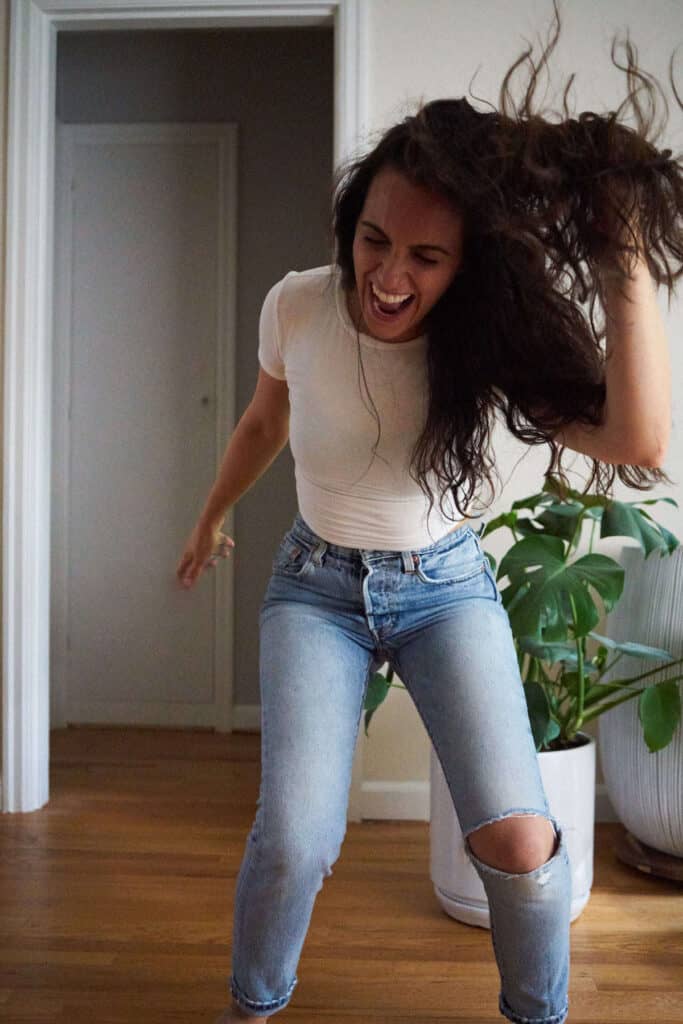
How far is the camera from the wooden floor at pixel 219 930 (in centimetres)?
183

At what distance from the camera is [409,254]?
126 centimetres

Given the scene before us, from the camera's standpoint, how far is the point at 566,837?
2199 mm

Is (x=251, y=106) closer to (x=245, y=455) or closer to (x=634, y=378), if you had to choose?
(x=245, y=455)

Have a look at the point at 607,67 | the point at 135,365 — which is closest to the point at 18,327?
Result: the point at 135,365

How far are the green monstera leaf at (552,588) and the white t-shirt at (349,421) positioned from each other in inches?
23.0

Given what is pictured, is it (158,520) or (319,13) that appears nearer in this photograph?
(319,13)

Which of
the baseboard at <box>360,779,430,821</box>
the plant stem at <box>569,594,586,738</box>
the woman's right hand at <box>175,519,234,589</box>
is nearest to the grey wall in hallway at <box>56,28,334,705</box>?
the baseboard at <box>360,779,430,821</box>

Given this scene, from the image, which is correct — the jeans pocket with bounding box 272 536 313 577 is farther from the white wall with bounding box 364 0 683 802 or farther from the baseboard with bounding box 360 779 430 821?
the baseboard with bounding box 360 779 430 821

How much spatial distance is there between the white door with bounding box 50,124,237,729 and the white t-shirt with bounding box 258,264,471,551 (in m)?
2.38

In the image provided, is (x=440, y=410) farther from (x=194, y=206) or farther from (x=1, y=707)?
(x=194, y=206)

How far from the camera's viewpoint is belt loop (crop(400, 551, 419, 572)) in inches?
56.2

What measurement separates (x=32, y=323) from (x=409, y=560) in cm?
180

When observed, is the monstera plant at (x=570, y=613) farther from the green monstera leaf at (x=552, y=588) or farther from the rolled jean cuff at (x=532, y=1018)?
the rolled jean cuff at (x=532, y=1018)

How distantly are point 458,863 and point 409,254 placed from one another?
A: 4.63 ft
